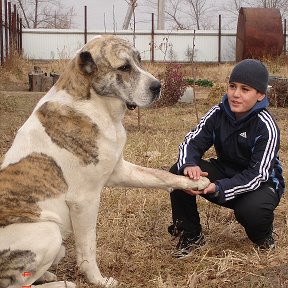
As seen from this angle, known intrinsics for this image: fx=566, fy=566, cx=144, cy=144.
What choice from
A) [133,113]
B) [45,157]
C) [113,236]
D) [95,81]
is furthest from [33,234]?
[133,113]

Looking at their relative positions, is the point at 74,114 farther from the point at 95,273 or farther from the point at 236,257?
the point at 236,257

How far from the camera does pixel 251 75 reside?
3.63m

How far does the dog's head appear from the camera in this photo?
330 centimetres

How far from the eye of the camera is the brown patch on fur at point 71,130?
126 inches

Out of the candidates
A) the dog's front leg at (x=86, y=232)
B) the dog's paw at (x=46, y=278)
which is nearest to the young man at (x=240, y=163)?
the dog's front leg at (x=86, y=232)

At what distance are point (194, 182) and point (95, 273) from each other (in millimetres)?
843

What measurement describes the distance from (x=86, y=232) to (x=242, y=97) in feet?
4.35

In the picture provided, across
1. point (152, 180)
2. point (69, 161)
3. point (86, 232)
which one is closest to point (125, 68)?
point (69, 161)

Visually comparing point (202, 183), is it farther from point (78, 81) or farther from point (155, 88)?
point (78, 81)

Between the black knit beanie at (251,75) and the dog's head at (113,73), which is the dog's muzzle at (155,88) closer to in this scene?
the dog's head at (113,73)

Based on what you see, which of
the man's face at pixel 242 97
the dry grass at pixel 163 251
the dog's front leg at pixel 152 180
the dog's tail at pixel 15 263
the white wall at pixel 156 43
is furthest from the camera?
the white wall at pixel 156 43

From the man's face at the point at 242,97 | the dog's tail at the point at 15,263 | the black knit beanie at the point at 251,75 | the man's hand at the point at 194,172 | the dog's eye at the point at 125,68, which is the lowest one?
the dog's tail at the point at 15,263

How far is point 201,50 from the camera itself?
2852 cm

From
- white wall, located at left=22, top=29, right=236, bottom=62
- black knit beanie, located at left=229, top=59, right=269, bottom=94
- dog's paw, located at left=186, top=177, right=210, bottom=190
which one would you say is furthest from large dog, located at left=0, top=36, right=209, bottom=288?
white wall, located at left=22, top=29, right=236, bottom=62
